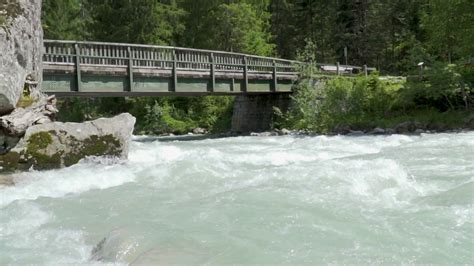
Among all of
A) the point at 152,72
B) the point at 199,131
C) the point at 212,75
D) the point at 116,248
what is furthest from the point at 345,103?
the point at 116,248

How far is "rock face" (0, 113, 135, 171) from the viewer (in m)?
10.3

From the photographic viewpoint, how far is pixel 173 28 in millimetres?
36969

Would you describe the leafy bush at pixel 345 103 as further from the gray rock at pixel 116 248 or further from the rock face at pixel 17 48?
the gray rock at pixel 116 248

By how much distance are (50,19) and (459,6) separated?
37.5 metres

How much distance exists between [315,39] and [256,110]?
22.8m

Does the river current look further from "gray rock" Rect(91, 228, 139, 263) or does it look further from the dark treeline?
the dark treeline

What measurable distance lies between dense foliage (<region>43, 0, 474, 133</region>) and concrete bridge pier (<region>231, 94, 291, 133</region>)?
191cm

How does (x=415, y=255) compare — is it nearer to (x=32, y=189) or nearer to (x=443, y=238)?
(x=443, y=238)

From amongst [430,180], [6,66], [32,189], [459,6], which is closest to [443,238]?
[430,180]

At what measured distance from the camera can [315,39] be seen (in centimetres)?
4909

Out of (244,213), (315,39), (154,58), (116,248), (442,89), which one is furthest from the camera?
(315,39)

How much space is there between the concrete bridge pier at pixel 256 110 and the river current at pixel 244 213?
56.3ft

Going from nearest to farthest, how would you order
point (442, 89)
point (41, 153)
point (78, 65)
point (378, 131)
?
1. point (41, 153)
2. point (78, 65)
3. point (442, 89)
4. point (378, 131)

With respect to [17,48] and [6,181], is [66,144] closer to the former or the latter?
[6,181]
